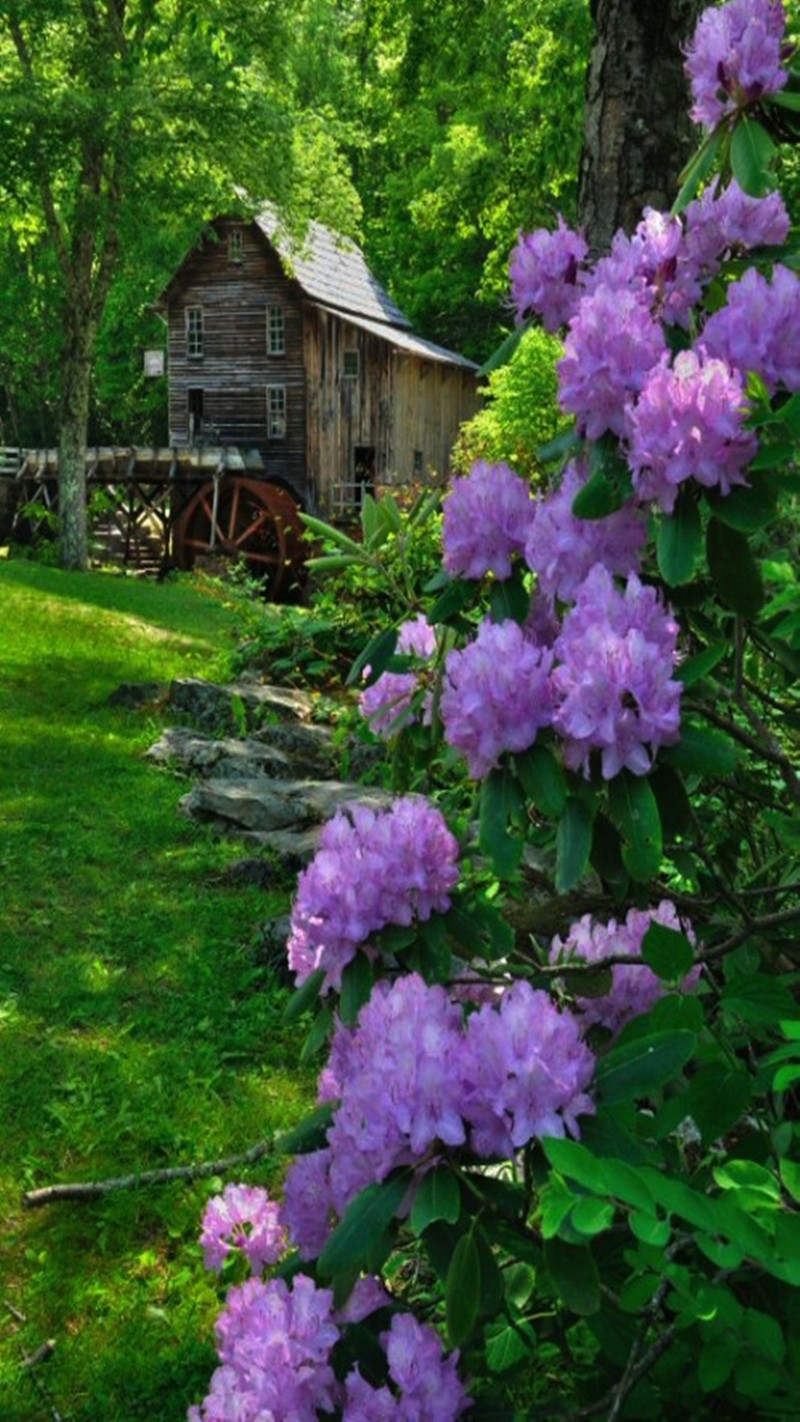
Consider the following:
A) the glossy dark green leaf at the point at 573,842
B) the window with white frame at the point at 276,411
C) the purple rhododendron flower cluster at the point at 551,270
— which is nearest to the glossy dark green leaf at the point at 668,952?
the glossy dark green leaf at the point at 573,842

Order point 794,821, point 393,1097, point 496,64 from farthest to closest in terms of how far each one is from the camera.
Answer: point 496,64, point 794,821, point 393,1097

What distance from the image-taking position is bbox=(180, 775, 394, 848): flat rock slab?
690 cm

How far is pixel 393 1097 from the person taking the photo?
1.45 m

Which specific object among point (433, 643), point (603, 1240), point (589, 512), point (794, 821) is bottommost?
point (603, 1240)

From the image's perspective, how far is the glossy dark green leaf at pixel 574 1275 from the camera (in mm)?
1385

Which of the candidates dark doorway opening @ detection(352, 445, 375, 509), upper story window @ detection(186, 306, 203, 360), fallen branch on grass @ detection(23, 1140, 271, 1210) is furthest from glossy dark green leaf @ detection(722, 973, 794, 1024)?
upper story window @ detection(186, 306, 203, 360)

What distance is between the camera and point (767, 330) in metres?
1.73

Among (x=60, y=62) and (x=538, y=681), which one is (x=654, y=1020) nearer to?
(x=538, y=681)

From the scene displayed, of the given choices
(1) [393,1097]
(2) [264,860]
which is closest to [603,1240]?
(1) [393,1097]

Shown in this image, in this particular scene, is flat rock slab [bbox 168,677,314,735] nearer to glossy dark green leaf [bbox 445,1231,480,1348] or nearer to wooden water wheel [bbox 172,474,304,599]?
glossy dark green leaf [bbox 445,1231,480,1348]

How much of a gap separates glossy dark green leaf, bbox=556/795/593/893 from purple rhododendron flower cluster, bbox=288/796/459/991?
0.23m

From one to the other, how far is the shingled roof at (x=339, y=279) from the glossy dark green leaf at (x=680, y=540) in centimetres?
2867

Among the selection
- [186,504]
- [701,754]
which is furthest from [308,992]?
[186,504]

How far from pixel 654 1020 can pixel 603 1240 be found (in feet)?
1.04
